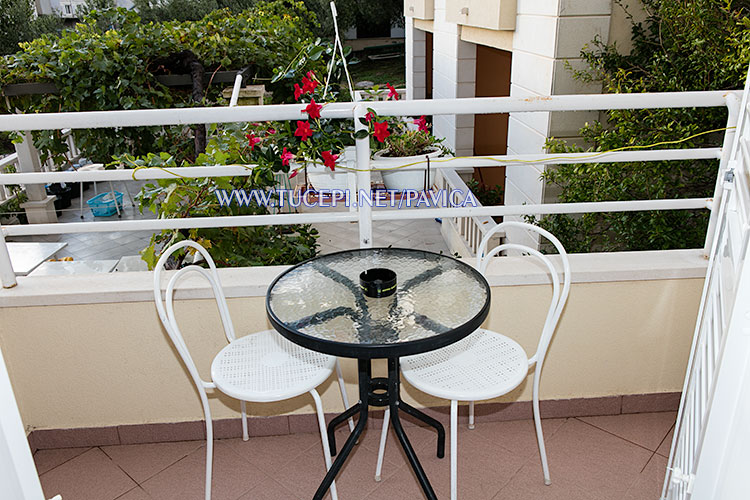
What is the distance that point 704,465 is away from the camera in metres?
1.01

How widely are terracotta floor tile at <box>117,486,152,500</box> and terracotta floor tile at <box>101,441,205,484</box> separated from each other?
1.4 inches

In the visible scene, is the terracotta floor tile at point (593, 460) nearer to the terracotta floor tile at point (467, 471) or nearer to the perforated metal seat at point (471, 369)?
the terracotta floor tile at point (467, 471)

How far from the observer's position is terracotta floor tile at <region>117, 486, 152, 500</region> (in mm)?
1879

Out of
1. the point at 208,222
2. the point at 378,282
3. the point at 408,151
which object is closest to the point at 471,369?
the point at 378,282

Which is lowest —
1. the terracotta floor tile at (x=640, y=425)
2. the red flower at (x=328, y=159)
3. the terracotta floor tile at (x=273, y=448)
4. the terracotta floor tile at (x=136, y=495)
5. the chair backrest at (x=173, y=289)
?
the terracotta floor tile at (x=136, y=495)

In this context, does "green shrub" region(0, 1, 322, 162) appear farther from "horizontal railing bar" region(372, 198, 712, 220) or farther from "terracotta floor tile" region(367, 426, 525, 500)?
"terracotta floor tile" region(367, 426, 525, 500)

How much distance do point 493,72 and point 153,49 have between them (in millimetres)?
4346

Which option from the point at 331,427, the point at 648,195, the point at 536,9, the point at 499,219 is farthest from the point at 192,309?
the point at 499,219

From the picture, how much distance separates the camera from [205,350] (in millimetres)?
2018

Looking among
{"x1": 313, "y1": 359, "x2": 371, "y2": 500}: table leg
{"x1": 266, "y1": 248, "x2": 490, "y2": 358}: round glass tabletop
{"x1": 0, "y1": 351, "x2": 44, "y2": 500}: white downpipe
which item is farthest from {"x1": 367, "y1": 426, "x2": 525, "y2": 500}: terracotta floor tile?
{"x1": 0, "y1": 351, "x2": 44, "y2": 500}: white downpipe

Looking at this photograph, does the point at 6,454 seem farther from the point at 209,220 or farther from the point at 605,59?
the point at 605,59

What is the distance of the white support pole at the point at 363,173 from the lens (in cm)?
178

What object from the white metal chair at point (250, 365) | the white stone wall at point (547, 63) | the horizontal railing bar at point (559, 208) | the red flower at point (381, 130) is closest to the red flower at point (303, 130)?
the red flower at point (381, 130)

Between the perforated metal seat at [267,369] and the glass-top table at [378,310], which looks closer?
the glass-top table at [378,310]
